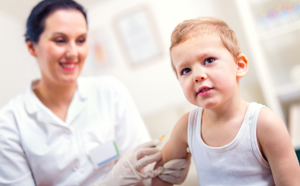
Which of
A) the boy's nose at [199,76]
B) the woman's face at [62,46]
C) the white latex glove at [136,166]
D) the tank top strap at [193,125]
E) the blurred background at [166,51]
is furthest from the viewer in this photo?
the blurred background at [166,51]

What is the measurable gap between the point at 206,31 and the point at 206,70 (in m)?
0.11

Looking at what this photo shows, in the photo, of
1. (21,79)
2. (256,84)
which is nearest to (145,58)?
(256,84)

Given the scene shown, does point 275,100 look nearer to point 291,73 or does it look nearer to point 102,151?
point 291,73

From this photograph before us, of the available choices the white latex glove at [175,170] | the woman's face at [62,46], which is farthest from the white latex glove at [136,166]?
the woman's face at [62,46]

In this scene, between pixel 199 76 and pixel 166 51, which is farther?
pixel 166 51

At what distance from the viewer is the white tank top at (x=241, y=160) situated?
64 centimetres

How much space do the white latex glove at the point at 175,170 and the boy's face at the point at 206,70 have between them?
0.29 m

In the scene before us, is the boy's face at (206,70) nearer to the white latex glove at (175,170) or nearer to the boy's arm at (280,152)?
the boy's arm at (280,152)

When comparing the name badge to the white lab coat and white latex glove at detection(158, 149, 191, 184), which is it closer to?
the white lab coat

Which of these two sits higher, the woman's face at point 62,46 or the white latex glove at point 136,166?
the woman's face at point 62,46

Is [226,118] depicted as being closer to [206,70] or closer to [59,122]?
[206,70]

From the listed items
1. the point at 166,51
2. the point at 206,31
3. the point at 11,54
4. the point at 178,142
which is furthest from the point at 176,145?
the point at 166,51

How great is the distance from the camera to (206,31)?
657 mm

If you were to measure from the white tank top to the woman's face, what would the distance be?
2.13 ft
